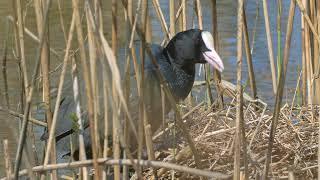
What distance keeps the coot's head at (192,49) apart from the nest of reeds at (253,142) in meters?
0.28

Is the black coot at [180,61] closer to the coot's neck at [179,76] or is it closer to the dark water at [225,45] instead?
the coot's neck at [179,76]

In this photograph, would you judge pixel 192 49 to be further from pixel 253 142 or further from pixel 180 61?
pixel 253 142

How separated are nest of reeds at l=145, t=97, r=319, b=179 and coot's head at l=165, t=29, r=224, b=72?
28 centimetres

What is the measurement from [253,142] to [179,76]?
840 millimetres

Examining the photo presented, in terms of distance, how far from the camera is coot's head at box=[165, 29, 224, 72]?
4160 mm

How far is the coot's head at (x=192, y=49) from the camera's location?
13.6 ft

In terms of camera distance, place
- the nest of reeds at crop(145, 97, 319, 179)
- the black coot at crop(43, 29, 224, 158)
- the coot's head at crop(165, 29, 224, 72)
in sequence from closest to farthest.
→ 1. the nest of reeds at crop(145, 97, 319, 179)
2. the black coot at crop(43, 29, 224, 158)
3. the coot's head at crop(165, 29, 224, 72)

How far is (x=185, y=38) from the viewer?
13.8 feet

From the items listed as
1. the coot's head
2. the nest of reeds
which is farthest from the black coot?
the nest of reeds

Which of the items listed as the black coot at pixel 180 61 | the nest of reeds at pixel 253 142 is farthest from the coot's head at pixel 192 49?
the nest of reeds at pixel 253 142

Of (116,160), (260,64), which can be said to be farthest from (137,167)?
(260,64)

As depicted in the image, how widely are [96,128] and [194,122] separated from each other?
5.28ft

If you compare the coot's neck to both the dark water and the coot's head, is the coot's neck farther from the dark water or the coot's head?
the dark water

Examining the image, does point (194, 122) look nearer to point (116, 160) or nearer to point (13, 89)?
point (116, 160)
